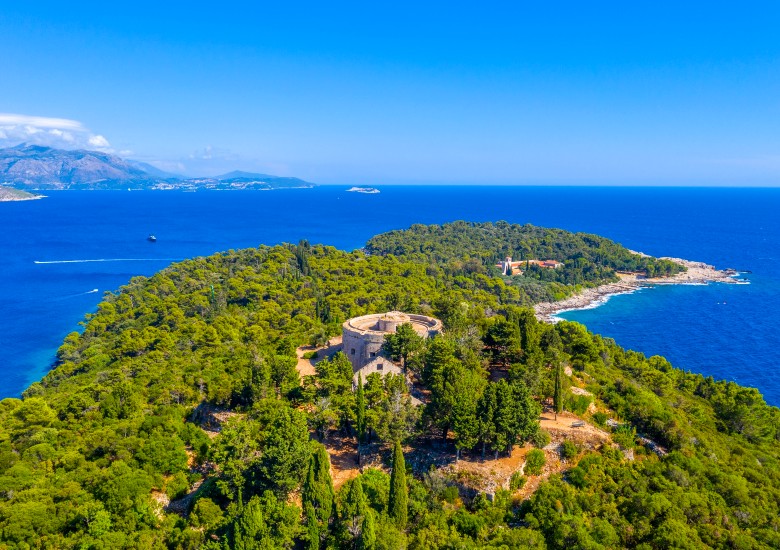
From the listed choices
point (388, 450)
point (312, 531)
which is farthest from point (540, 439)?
point (312, 531)

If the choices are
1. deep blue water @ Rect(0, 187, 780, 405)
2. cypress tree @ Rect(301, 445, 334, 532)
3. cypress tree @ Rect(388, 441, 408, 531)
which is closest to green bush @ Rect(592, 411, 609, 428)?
cypress tree @ Rect(388, 441, 408, 531)

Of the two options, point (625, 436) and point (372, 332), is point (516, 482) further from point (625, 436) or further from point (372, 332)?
point (372, 332)

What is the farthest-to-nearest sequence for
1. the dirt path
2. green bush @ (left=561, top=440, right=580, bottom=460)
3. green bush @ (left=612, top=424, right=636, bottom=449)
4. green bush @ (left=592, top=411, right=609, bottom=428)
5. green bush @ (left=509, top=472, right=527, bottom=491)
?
the dirt path → green bush @ (left=592, top=411, right=609, bottom=428) → green bush @ (left=612, top=424, right=636, bottom=449) → green bush @ (left=561, top=440, right=580, bottom=460) → green bush @ (left=509, top=472, right=527, bottom=491)

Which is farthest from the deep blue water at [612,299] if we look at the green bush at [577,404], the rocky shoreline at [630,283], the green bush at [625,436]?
the green bush at [577,404]

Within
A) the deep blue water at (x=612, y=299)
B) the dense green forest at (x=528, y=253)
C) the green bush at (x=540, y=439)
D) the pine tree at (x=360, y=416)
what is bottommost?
the deep blue water at (x=612, y=299)

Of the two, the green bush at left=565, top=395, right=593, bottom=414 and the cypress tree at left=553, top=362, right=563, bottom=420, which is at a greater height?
the cypress tree at left=553, top=362, right=563, bottom=420

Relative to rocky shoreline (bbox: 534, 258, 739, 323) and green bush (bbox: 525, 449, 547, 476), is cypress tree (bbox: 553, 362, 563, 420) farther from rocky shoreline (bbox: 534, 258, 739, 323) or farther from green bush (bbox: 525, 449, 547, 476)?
rocky shoreline (bbox: 534, 258, 739, 323)

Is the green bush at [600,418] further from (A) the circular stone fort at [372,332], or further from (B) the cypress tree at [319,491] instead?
(B) the cypress tree at [319,491]
